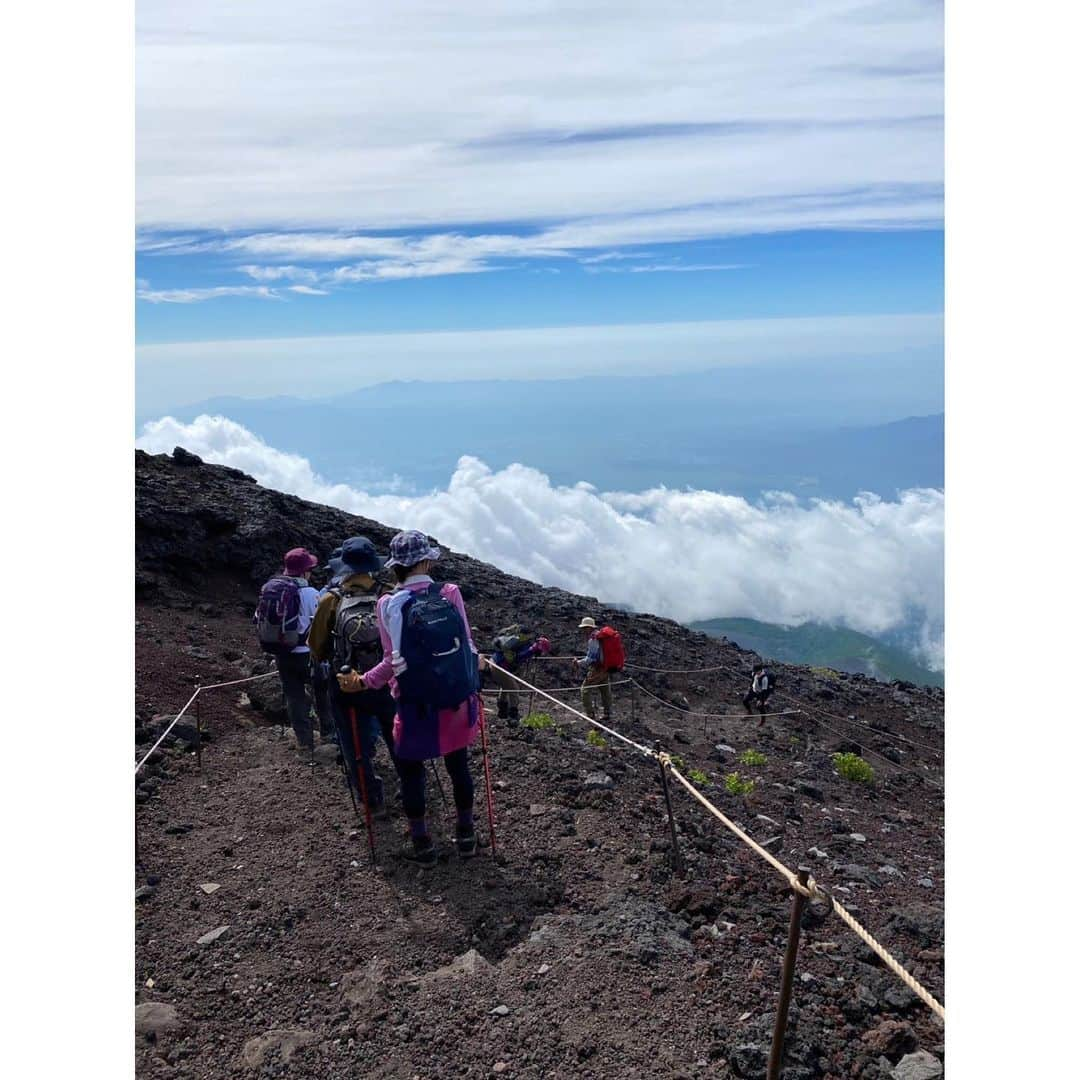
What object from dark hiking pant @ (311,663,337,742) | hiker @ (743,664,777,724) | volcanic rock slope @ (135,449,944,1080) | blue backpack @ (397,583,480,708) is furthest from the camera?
hiker @ (743,664,777,724)

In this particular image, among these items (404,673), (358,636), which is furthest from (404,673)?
(358,636)

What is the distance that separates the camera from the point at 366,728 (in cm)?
697

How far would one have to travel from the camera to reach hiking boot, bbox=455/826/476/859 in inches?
242

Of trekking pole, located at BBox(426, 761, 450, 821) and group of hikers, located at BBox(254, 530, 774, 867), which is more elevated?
group of hikers, located at BBox(254, 530, 774, 867)

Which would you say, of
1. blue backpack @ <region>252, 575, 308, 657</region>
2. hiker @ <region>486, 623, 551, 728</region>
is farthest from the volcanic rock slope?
blue backpack @ <region>252, 575, 308, 657</region>

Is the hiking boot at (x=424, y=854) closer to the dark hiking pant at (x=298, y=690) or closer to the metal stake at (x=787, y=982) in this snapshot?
the dark hiking pant at (x=298, y=690)

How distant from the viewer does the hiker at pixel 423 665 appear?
551 cm

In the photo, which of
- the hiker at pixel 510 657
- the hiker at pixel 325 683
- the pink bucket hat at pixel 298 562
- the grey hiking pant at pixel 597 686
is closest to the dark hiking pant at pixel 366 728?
the hiker at pixel 325 683

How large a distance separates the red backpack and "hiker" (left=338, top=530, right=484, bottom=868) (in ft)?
25.6

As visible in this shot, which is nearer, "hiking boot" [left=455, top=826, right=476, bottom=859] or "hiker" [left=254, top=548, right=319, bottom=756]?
"hiking boot" [left=455, top=826, right=476, bottom=859]

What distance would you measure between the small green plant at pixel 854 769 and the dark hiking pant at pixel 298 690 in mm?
7918

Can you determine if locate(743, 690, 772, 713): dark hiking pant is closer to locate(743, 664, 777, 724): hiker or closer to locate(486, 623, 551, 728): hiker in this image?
locate(743, 664, 777, 724): hiker
